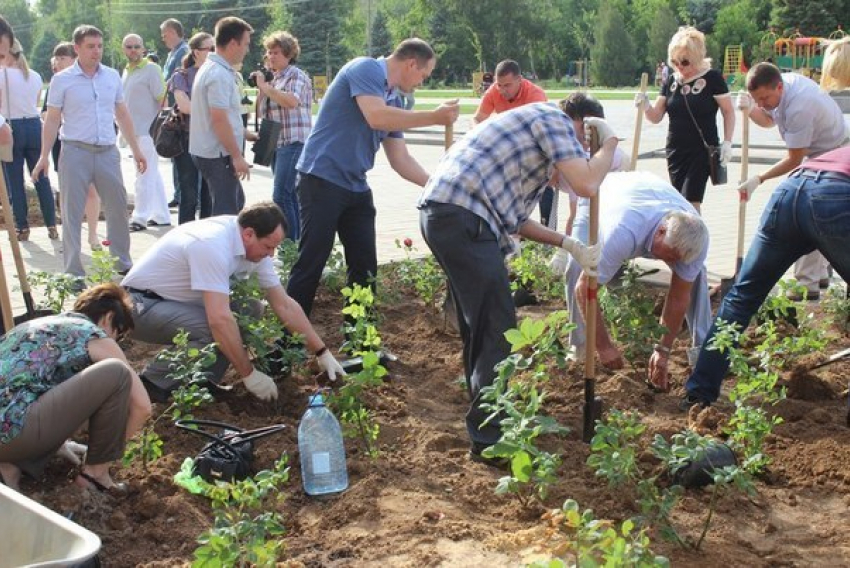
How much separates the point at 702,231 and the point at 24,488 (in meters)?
3.16

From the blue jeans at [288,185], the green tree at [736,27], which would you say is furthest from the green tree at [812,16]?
the blue jeans at [288,185]

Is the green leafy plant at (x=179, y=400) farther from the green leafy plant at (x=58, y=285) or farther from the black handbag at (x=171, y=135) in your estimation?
the black handbag at (x=171, y=135)

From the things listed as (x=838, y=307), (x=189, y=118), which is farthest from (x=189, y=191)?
(x=838, y=307)

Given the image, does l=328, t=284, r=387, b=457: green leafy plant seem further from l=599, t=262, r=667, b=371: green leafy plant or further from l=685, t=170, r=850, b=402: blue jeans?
l=685, t=170, r=850, b=402: blue jeans

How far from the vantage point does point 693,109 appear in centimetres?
822

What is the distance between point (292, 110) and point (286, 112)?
63 millimetres

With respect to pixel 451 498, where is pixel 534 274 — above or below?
above

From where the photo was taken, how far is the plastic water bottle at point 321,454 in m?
4.28

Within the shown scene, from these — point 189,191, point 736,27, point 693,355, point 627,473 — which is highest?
point 736,27

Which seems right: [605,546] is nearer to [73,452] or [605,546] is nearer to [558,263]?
[73,452]

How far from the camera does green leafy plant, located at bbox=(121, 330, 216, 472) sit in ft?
14.7

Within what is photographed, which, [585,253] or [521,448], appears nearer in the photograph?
[521,448]

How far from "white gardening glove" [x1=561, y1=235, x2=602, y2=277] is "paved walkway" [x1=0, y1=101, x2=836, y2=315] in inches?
136

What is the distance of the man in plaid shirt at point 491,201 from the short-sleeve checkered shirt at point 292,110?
180 inches
